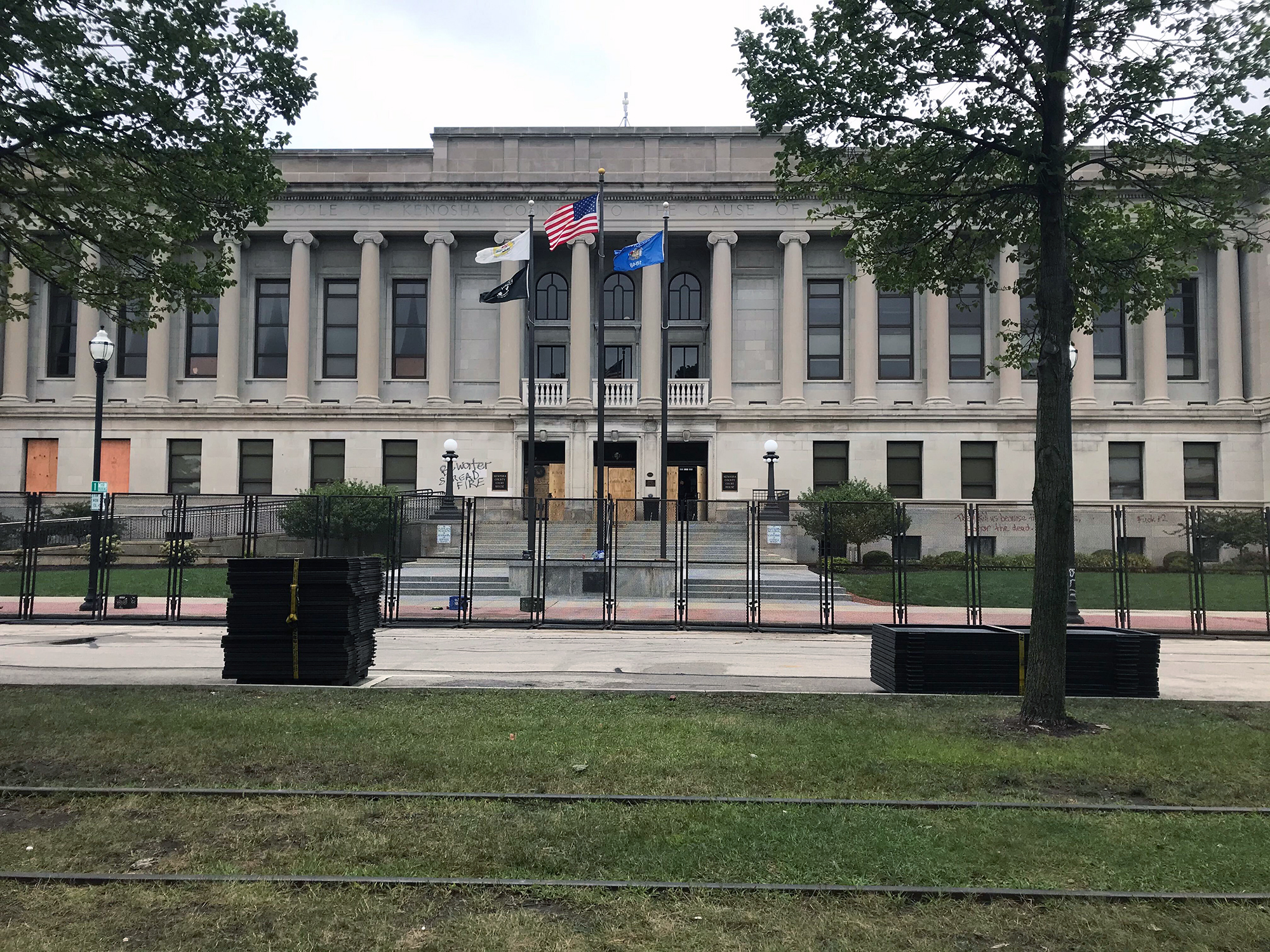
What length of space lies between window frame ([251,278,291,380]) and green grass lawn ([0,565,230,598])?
16.4 metres

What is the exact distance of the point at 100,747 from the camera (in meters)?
8.98

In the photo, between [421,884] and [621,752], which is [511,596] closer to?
[621,752]

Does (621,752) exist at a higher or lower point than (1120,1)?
lower

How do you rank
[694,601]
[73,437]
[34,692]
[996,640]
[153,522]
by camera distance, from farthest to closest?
[73,437] → [153,522] → [694,601] → [996,640] → [34,692]

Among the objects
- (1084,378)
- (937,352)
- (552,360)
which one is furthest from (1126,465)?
(552,360)

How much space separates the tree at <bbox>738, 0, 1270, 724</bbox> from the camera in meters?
10.5

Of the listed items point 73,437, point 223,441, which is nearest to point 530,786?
point 223,441

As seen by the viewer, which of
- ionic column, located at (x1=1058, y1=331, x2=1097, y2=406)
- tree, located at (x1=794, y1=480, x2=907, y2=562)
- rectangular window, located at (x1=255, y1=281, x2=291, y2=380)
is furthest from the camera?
rectangular window, located at (x1=255, y1=281, x2=291, y2=380)

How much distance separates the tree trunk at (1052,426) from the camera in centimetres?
1062

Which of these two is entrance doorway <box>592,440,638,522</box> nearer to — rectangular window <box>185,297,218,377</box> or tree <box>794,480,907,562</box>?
tree <box>794,480,907,562</box>

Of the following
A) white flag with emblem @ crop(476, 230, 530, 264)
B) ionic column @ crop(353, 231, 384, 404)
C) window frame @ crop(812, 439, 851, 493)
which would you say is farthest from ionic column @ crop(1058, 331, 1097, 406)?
ionic column @ crop(353, 231, 384, 404)

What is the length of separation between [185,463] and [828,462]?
3239 cm

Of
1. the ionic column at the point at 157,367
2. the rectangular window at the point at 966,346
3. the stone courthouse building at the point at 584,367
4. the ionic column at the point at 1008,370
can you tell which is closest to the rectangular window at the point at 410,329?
the stone courthouse building at the point at 584,367

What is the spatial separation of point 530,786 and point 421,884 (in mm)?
2352
